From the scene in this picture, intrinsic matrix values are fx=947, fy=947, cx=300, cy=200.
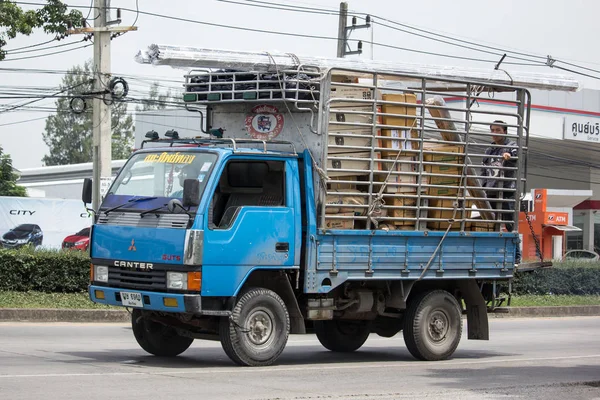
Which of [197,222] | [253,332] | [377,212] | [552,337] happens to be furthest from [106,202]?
[552,337]

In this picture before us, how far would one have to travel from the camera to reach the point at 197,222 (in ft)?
32.0

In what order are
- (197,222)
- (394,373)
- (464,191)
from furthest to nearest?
(464,191) < (394,373) < (197,222)

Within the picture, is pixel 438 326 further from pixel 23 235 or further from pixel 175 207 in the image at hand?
pixel 23 235

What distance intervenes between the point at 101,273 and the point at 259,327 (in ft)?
6.14

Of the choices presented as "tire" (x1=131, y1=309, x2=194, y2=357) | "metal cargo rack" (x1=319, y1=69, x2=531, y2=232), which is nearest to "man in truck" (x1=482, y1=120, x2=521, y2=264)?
"metal cargo rack" (x1=319, y1=69, x2=531, y2=232)

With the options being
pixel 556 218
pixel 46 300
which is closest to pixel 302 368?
pixel 46 300

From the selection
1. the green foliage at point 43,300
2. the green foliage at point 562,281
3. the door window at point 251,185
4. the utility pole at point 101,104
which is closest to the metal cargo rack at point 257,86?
the door window at point 251,185

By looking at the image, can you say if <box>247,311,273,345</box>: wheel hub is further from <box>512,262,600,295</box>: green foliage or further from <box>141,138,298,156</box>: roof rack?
<box>512,262,600,295</box>: green foliage

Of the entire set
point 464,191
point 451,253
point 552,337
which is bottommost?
point 552,337

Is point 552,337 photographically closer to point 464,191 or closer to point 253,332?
point 464,191

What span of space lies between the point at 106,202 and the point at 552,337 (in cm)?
930

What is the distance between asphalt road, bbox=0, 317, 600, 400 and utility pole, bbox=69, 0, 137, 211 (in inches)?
275

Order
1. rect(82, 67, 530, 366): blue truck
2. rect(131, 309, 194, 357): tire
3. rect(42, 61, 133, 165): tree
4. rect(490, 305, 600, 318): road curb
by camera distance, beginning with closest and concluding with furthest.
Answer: rect(82, 67, 530, 366): blue truck < rect(131, 309, 194, 357): tire < rect(490, 305, 600, 318): road curb < rect(42, 61, 133, 165): tree

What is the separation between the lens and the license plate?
10.1m
